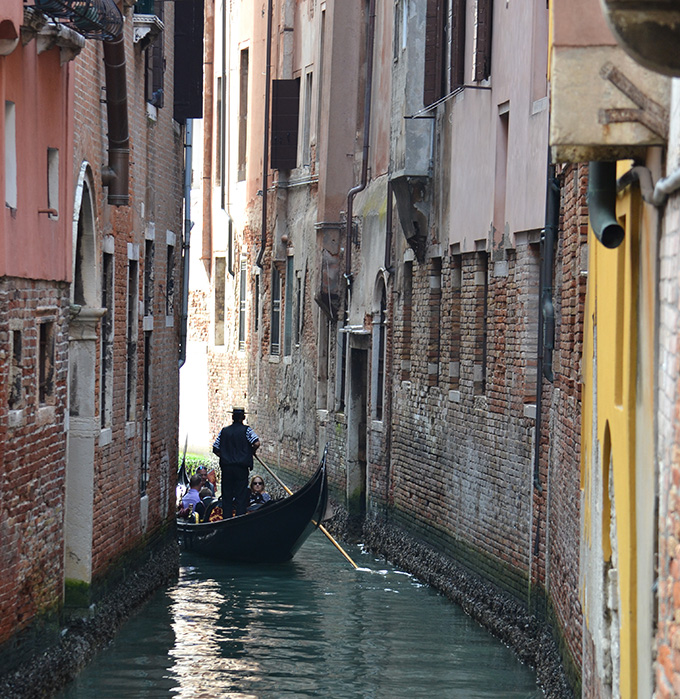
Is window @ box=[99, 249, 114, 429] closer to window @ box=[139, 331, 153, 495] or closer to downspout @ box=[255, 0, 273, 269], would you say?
window @ box=[139, 331, 153, 495]

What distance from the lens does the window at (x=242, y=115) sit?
24.8 metres

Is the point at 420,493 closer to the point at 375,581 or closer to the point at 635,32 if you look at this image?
the point at 375,581

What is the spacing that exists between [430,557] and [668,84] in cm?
938

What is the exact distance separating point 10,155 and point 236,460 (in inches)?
314

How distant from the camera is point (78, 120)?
10266mm

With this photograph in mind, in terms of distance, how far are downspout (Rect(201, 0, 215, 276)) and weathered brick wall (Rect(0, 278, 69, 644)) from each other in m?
17.1

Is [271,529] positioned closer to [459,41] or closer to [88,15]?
[459,41]

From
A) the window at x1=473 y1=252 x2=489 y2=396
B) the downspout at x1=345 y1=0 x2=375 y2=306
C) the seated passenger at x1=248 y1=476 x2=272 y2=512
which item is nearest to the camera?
the window at x1=473 y1=252 x2=489 y2=396

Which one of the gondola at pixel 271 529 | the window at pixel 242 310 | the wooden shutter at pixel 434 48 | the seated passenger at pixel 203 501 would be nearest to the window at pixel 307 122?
the window at pixel 242 310

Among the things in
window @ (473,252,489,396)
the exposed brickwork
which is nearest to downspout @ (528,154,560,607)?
window @ (473,252,489,396)

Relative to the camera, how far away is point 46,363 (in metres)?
9.41

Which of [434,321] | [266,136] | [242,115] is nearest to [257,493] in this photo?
[434,321]

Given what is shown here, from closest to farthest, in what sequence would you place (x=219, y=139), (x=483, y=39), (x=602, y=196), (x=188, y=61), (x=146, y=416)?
1. (x=602, y=196)
2. (x=483, y=39)
3. (x=146, y=416)
4. (x=188, y=61)
5. (x=219, y=139)

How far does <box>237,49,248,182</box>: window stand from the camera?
24.8m
